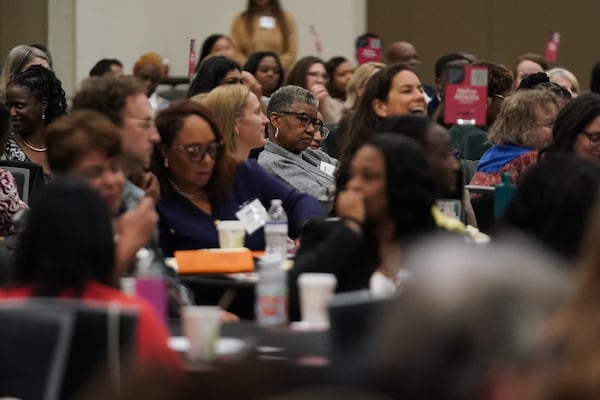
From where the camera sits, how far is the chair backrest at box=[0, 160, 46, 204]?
609 centimetres

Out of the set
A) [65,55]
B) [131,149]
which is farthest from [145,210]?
[65,55]

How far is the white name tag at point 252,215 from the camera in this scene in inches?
213

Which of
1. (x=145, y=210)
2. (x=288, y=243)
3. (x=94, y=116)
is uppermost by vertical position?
(x=94, y=116)

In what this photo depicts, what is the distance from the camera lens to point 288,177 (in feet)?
22.0

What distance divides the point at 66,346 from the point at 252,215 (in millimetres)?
2688

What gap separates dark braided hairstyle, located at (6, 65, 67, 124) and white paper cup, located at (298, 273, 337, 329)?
3.76 m

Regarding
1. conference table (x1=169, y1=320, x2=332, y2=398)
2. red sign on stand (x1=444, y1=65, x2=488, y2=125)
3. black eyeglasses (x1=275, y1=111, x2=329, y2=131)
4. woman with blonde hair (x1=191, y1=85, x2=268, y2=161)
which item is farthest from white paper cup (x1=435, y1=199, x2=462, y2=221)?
conference table (x1=169, y1=320, x2=332, y2=398)

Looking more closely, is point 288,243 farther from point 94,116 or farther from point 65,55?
point 65,55

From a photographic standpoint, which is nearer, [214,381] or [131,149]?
[214,381]

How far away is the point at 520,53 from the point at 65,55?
18.1 ft

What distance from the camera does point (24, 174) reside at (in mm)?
6098

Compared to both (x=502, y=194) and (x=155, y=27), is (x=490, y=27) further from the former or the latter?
(x=502, y=194)

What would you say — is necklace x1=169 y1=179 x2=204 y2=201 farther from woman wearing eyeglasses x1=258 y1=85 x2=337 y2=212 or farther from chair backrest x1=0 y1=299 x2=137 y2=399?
chair backrest x1=0 y1=299 x2=137 y2=399

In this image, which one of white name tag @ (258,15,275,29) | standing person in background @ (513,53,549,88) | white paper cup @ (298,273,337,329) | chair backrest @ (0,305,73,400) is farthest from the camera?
white name tag @ (258,15,275,29)
